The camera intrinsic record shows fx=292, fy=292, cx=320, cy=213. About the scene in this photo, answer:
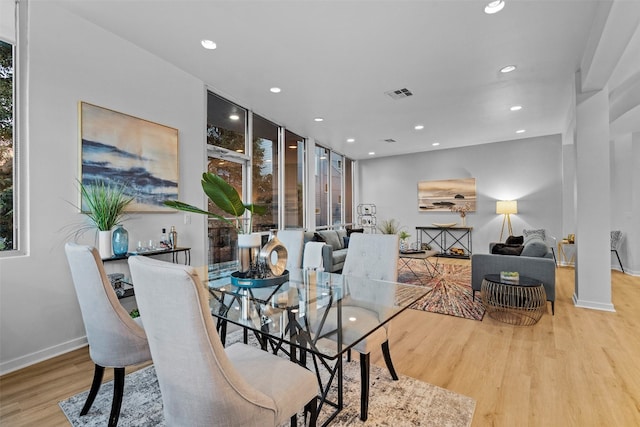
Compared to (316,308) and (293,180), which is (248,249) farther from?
(293,180)

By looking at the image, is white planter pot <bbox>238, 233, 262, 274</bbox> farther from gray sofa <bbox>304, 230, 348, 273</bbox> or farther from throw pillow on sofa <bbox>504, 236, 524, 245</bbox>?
throw pillow on sofa <bbox>504, 236, 524, 245</bbox>

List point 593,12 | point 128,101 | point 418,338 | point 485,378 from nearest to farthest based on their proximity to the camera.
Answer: point 485,378 < point 593,12 < point 418,338 < point 128,101

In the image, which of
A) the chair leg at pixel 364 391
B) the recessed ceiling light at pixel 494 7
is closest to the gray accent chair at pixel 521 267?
the recessed ceiling light at pixel 494 7

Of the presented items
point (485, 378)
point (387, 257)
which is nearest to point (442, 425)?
point (485, 378)

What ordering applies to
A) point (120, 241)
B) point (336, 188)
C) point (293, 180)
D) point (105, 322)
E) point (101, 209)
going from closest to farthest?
point (105, 322)
point (101, 209)
point (120, 241)
point (293, 180)
point (336, 188)

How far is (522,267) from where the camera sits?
352cm

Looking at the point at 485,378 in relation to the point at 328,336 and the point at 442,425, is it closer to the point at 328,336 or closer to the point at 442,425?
the point at 442,425

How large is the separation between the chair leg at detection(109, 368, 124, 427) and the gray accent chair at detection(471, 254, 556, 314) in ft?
12.7

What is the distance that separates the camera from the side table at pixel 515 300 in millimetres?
3123

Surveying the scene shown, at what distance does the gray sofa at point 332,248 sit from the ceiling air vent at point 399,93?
257cm

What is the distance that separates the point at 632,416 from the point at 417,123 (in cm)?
483

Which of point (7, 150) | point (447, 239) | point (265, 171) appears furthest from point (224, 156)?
point (447, 239)

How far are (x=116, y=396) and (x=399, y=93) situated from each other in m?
4.36

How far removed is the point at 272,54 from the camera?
315 cm
